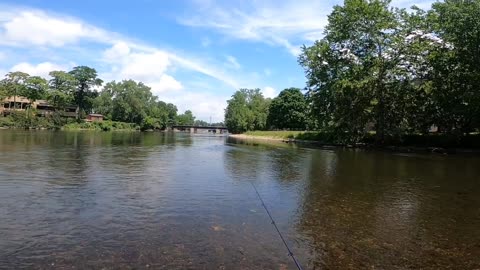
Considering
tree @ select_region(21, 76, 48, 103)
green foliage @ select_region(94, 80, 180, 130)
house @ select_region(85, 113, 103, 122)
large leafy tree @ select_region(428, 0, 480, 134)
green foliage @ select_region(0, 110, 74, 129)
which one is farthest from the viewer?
green foliage @ select_region(94, 80, 180, 130)

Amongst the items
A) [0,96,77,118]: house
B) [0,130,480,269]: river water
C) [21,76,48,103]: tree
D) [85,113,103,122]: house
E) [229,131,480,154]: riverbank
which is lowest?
[0,130,480,269]: river water

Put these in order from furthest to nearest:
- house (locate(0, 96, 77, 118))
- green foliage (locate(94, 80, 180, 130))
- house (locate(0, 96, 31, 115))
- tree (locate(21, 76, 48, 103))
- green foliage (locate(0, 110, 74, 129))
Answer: green foliage (locate(94, 80, 180, 130)) → house (locate(0, 96, 31, 115)) → house (locate(0, 96, 77, 118)) → tree (locate(21, 76, 48, 103)) → green foliage (locate(0, 110, 74, 129))

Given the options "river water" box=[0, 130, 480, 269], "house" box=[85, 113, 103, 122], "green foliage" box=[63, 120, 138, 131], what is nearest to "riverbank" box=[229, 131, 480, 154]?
"river water" box=[0, 130, 480, 269]

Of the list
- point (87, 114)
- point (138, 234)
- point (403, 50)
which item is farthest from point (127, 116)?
point (138, 234)

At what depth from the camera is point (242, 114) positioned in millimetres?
140625

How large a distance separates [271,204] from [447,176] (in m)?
14.5

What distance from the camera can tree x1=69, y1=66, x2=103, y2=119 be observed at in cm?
14250

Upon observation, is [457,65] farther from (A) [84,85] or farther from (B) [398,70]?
(A) [84,85]

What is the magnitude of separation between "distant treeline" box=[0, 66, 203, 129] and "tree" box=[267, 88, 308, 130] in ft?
203

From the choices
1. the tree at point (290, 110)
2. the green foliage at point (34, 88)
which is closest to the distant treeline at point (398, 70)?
→ the tree at point (290, 110)

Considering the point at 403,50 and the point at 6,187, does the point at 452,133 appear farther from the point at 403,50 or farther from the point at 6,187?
the point at 6,187

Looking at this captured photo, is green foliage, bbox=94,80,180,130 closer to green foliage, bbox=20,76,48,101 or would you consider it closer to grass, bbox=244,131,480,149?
green foliage, bbox=20,76,48,101

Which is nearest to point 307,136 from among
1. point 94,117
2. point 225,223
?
point 225,223

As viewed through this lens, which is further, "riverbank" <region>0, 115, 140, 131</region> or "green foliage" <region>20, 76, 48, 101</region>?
"green foliage" <region>20, 76, 48, 101</region>
